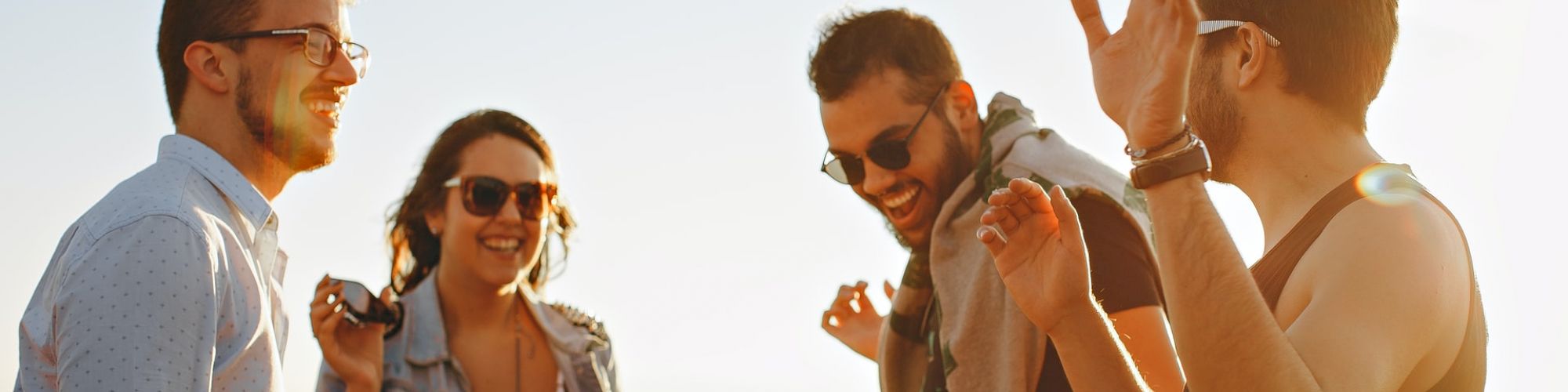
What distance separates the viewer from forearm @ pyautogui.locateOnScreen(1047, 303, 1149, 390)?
2.69 meters

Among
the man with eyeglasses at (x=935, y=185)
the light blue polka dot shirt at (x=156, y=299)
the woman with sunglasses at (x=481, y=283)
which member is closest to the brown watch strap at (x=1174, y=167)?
the man with eyeglasses at (x=935, y=185)

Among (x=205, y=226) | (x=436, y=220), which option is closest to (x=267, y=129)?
(x=205, y=226)

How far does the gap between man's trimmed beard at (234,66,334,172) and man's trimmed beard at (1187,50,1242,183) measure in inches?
87.8

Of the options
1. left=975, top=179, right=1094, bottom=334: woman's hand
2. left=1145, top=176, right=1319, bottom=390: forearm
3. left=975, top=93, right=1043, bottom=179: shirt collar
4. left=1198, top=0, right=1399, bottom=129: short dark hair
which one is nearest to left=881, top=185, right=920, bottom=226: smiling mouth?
left=975, top=93, right=1043, bottom=179: shirt collar

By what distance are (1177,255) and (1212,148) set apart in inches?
21.0

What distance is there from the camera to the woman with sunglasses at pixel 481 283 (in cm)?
570

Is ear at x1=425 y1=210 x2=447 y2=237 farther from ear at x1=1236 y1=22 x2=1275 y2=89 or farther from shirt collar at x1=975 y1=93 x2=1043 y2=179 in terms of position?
ear at x1=1236 y1=22 x2=1275 y2=89

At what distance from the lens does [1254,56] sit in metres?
2.59

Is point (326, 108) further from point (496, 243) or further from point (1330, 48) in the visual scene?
point (1330, 48)

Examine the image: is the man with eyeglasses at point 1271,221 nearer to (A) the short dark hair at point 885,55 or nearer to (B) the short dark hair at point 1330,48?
(B) the short dark hair at point 1330,48

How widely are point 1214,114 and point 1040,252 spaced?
0.44m

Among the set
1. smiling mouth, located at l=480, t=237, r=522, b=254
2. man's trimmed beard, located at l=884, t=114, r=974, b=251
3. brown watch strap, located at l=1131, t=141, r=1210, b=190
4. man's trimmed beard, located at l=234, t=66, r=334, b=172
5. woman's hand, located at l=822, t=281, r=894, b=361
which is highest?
man's trimmed beard, located at l=234, t=66, r=334, b=172

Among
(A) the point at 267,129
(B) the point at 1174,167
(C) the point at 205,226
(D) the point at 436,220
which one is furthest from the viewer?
(D) the point at 436,220

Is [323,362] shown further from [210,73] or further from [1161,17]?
[1161,17]
